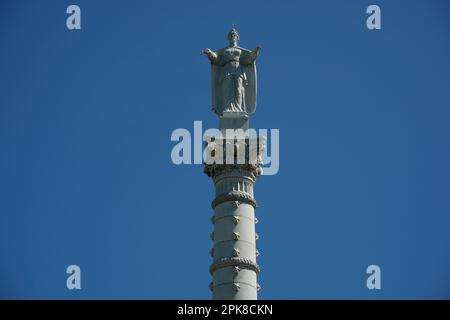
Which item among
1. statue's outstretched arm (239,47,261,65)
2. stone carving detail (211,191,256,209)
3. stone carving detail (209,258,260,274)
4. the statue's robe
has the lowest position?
stone carving detail (209,258,260,274)

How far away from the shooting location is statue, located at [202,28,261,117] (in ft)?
169

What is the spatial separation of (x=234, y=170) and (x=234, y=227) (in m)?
2.80

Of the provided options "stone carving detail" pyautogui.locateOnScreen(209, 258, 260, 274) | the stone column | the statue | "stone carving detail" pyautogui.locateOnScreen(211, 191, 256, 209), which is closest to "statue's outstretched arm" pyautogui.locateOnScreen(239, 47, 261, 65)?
the statue

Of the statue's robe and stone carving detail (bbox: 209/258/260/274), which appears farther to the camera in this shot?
the statue's robe

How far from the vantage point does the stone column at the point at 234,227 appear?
151 feet

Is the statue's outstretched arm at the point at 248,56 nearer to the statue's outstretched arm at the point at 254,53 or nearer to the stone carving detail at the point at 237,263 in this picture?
the statue's outstretched arm at the point at 254,53

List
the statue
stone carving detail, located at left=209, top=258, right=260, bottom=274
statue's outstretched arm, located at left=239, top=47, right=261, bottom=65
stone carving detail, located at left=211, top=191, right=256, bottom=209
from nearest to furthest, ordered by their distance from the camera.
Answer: stone carving detail, located at left=209, top=258, right=260, bottom=274
stone carving detail, located at left=211, top=191, right=256, bottom=209
the statue
statue's outstretched arm, located at left=239, top=47, right=261, bottom=65

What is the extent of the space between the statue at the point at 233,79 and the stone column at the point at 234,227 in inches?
111

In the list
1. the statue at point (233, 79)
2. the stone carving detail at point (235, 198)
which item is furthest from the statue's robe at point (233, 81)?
the stone carving detail at point (235, 198)

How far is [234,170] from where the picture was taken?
4894 cm

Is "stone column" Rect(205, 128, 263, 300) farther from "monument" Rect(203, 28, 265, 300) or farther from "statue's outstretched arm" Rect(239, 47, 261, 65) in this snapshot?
"statue's outstretched arm" Rect(239, 47, 261, 65)
